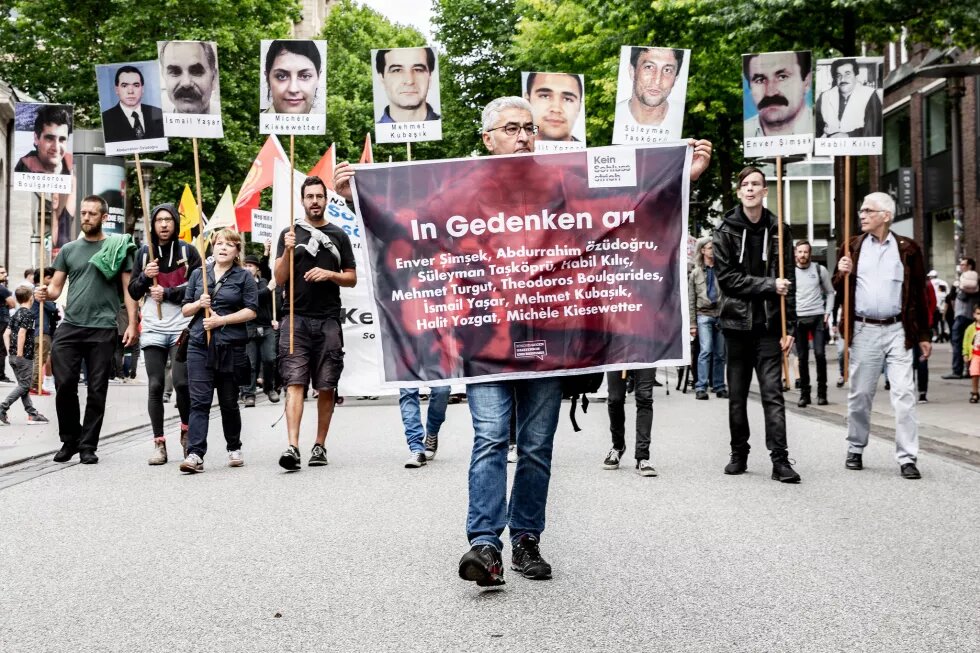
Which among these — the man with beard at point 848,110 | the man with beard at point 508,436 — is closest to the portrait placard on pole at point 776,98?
the man with beard at point 848,110

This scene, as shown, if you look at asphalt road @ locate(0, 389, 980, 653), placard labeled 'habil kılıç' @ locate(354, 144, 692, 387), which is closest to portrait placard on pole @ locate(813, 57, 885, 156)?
asphalt road @ locate(0, 389, 980, 653)

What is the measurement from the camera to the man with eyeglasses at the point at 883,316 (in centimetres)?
916

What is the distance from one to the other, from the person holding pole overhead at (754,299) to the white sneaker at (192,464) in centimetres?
372

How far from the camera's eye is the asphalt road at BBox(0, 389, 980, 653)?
4.65m

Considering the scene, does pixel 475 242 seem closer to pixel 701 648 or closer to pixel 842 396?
pixel 701 648

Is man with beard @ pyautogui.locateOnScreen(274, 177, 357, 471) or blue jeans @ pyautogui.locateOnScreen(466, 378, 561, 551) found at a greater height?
man with beard @ pyautogui.locateOnScreen(274, 177, 357, 471)

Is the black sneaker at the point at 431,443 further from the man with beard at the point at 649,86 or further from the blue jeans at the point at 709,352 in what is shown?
the blue jeans at the point at 709,352

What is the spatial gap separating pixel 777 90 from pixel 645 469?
4.38m

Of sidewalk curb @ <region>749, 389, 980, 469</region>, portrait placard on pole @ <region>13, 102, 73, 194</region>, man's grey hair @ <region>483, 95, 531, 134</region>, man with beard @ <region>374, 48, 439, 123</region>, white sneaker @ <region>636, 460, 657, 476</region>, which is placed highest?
man with beard @ <region>374, 48, 439, 123</region>

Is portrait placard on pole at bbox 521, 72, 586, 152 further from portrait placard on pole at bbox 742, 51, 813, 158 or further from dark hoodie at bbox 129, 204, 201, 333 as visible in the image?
dark hoodie at bbox 129, 204, 201, 333

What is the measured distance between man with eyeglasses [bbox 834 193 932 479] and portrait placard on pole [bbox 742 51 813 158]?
2498mm

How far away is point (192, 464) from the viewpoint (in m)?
9.54

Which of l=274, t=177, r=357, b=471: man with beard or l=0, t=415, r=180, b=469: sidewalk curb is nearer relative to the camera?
l=274, t=177, r=357, b=471: man with beard

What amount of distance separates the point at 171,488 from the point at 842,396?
10.5 metres
